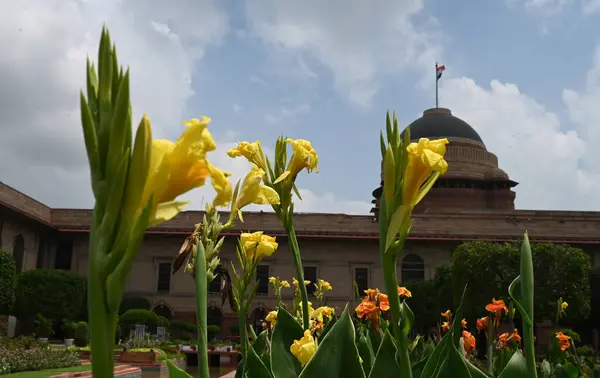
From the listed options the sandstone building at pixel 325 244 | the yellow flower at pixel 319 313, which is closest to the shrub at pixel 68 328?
the sandstone building at pixel 325 244

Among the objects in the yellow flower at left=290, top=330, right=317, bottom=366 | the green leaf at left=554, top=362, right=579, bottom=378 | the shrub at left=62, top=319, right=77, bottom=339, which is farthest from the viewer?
the shrub at left=62, top=319, right=77, bottom=339

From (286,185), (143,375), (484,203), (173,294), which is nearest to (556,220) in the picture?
(484,203)

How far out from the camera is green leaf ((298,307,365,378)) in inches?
49.0

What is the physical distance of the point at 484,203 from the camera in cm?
3506

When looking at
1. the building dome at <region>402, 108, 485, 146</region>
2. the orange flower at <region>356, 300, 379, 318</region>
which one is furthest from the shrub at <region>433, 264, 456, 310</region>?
the orange flower at <region>356, 300, 379, 318</region>

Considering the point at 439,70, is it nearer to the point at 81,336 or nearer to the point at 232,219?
the point at 81,336

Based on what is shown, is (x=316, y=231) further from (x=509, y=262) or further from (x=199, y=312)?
(x=199, y=312)

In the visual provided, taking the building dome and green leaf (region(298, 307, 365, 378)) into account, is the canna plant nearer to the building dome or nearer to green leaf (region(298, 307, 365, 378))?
green leaf (region(298, 307, 365, 378))

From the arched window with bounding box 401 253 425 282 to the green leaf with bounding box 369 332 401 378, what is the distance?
95.5 feet

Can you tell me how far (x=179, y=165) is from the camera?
29.3 inches

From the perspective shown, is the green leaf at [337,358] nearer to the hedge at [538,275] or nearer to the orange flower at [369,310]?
the orange flower at [369,310]

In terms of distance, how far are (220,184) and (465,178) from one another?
36.3 metres

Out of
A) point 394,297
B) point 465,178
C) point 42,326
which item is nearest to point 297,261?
point 394,297

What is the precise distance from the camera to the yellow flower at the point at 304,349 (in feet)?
5.30
